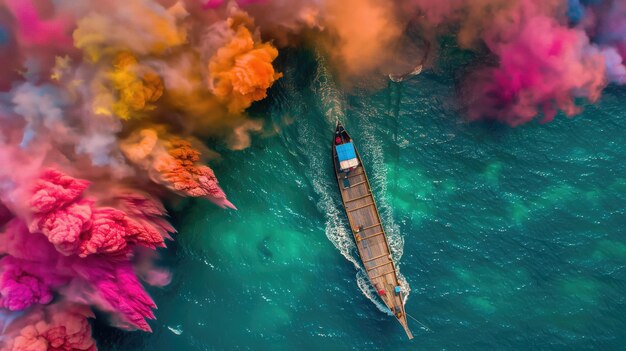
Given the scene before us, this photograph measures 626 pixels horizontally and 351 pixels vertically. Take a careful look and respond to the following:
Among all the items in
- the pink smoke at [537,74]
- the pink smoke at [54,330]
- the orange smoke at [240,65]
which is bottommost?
the pink smoke at [54,330]

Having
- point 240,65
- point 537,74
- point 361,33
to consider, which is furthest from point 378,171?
point 240,65

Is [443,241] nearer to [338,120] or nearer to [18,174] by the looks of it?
[338,120]


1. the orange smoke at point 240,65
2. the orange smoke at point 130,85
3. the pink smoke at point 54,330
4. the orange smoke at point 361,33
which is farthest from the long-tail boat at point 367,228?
the pink smoke at point 54,330

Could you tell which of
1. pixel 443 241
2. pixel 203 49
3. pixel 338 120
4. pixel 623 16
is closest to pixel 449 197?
pixel 443 241

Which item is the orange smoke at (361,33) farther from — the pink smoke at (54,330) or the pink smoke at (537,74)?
the pink smoke at (54,330)

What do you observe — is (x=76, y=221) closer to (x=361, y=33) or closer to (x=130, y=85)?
(x=130, y=85)

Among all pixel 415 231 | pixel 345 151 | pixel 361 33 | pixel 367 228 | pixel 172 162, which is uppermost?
pixel 361 33

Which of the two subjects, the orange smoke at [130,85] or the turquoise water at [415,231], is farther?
the turquoise water at [415,231]
